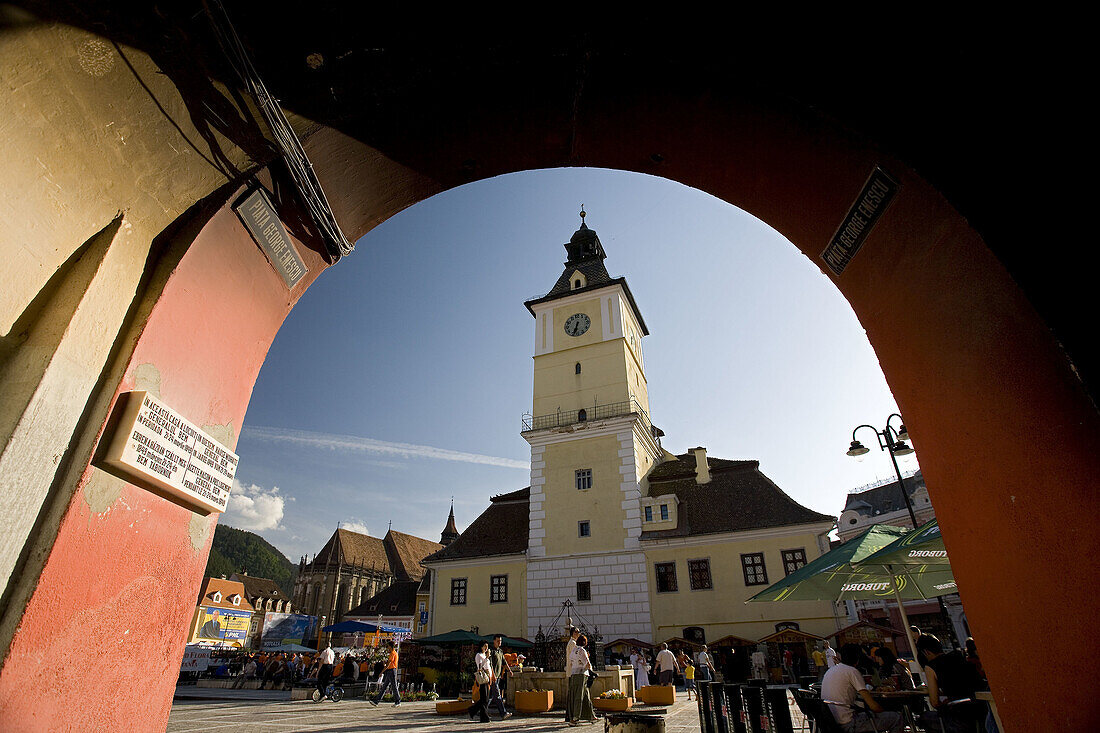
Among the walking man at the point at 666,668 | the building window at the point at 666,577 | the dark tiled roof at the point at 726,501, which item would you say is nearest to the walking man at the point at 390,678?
the walking man at the point at 666,668

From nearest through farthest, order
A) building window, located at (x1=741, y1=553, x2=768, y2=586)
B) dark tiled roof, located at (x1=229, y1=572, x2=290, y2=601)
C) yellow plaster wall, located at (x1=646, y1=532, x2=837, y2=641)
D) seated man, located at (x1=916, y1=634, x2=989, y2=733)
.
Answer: seated man, located at (x1=916, y1=634, x2=989, y2=733) < yellow plaster wall, located at (x1=646, y1=532, x2=837, y2=641) < building window, located at (x1=741, y1=553, x2=768, y2=586) < dark tiled roof, located at (x1=229, y1=572, x2=290, y2=601)

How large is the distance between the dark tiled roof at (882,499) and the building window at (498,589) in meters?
33.0

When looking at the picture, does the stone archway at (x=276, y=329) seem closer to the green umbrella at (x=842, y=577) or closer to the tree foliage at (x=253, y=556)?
the green umbrella at (x=842, y=577)

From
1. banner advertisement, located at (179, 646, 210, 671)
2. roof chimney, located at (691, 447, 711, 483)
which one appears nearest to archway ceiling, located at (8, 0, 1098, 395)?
roof chimney, located at (691, 447, 711, 483)

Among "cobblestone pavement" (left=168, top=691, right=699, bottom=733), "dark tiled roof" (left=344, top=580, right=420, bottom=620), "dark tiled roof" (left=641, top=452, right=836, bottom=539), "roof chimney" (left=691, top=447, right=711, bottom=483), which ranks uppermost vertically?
"roof chimney" (left=691, top=447, right=711, bottom=483)

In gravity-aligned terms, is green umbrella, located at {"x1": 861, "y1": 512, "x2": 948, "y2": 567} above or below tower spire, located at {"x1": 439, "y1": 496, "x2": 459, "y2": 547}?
below

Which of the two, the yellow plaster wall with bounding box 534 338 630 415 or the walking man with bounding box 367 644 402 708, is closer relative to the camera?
the walking man with bounding box 367 644 402 708

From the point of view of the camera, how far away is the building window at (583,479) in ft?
91.0

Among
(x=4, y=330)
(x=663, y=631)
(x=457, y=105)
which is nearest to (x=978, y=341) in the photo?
(x=457, y=105)

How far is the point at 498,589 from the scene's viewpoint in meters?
27.2

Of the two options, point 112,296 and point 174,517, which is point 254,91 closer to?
point 112,296

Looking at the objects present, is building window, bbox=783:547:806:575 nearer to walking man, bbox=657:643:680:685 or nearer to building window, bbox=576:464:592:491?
walking man, bbox=657:643:680:685

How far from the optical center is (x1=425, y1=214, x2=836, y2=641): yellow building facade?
23334 millimetres

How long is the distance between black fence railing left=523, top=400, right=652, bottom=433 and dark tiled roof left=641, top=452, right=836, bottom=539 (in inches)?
154
